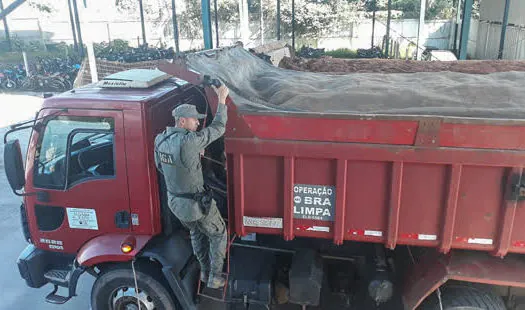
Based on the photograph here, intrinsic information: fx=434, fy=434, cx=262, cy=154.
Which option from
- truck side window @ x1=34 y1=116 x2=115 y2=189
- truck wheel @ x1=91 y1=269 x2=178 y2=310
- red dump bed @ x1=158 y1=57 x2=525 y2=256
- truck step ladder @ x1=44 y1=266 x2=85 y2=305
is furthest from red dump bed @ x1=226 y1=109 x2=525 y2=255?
truck step ladder @ x1=44 y1=266 x2=85 y2=305

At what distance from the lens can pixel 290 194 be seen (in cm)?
334

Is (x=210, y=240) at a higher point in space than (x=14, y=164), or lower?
lower

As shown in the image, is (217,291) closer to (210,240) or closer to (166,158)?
(210,240)

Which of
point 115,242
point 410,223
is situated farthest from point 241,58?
point 410,223

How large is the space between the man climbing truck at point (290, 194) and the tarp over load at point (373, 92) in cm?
3

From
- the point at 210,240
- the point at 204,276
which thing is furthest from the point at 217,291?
the point at 210,240

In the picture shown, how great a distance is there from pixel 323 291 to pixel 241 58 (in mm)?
2836

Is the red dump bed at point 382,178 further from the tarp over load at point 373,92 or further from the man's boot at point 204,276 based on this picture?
the man's boot at point 204,276

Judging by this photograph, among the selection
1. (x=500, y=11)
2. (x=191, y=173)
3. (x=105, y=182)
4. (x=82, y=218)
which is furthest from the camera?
(x=500, y=11)

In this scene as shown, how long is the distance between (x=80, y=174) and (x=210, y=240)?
1360 millimetres

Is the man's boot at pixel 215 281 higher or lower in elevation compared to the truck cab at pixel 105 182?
lower

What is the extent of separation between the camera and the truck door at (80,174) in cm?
377

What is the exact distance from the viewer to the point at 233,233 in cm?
370

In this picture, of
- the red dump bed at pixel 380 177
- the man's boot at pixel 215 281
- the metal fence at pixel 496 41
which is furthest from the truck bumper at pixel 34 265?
the metal fence at pixel 496 41
